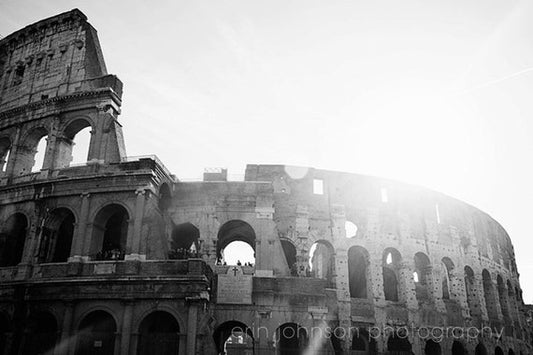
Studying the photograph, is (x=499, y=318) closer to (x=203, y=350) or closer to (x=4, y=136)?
(x=203, y=350)

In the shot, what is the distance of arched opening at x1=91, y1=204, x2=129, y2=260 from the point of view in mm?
18500

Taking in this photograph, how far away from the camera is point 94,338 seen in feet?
56.0

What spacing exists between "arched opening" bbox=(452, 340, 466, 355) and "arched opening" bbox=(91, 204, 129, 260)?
17.2 m

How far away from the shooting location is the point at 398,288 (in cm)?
2255

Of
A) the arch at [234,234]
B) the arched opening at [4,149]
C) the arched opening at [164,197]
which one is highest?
the arched opening at [4,149]

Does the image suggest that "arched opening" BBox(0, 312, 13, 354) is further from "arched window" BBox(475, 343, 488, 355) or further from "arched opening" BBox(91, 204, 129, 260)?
"arched window" BBox(475, 343, 488, 355)

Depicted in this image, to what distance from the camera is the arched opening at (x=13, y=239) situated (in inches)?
784

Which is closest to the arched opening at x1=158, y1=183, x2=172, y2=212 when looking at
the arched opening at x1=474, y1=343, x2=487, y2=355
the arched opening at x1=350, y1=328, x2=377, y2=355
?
the arched opening at x1=350, y1=328, x2=377, y2=355

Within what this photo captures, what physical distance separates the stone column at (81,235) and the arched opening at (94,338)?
2.34 m

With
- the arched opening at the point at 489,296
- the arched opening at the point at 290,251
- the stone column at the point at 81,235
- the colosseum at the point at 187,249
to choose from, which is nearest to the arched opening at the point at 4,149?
the colosseum at the point at 187,249

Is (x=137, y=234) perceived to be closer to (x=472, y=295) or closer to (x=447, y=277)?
(x=447, y=277)

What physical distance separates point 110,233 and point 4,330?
18.3 feet

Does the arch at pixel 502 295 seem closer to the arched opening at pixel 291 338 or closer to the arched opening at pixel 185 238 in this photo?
the arched opening at pixel 291 338

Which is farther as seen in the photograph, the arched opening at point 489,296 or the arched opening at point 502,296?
the arched opening at point 502,296
